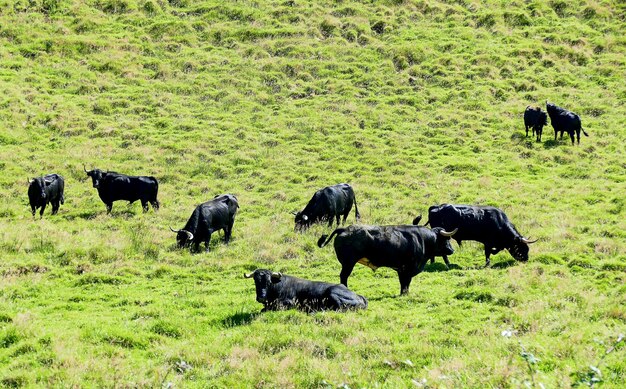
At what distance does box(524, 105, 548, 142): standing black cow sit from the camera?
102 ft

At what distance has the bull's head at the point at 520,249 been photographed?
16.5 m

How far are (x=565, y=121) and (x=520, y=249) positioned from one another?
53.6 ft

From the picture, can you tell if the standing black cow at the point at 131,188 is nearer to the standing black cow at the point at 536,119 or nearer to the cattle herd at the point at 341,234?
the cattle herd at the point at 341,234

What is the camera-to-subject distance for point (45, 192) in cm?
2253


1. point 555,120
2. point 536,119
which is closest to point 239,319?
point 536,119

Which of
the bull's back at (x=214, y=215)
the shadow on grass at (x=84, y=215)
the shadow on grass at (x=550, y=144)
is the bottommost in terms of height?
the shadow on grass at (x=84, y=215)

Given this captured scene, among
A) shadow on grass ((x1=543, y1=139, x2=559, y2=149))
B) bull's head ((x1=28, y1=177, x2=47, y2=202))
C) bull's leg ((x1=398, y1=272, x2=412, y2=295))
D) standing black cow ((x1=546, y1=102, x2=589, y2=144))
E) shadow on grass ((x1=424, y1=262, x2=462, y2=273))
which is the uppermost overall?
standing black cow ((x1=546, y1=102, x2=589, y2=144))

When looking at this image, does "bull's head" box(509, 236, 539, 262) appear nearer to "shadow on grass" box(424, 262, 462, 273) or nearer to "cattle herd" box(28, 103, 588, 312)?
"cattle herd" box(28, 103, 588, 312)

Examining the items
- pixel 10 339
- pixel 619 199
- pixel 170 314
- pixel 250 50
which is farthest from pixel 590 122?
pixel 10 339

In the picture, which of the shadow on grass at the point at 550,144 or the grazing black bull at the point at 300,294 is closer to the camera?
the grazing black bull at the point at 300,294

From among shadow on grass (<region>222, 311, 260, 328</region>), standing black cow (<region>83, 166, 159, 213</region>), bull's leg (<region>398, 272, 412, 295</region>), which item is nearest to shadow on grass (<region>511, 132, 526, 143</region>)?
standing black cow (<region>83, 166, 159, 213</region>)

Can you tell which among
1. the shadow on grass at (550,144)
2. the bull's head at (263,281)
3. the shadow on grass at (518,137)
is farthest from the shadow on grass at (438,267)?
the shadow on grass at (518,137)

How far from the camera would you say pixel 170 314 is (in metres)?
12.4

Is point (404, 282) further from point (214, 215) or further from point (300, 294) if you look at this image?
point (214, 215)
